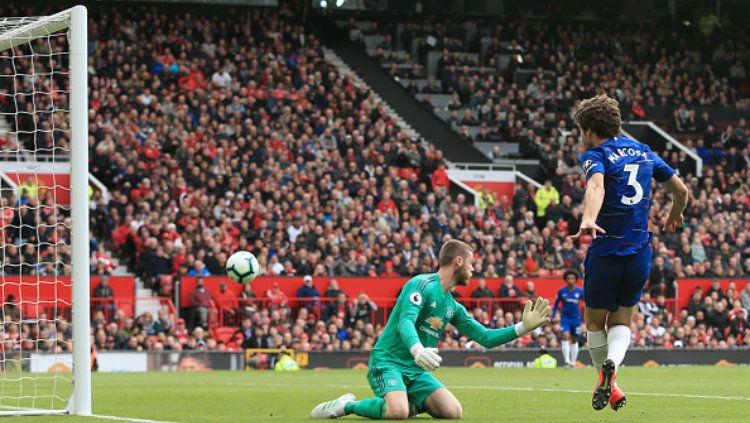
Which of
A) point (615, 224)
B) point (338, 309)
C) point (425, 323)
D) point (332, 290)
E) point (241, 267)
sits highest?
point (615, 224)

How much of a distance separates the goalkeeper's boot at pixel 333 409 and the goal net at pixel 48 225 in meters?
1.78

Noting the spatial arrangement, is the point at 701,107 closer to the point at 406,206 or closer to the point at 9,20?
the point at 406,206

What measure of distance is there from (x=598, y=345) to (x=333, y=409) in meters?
2.15

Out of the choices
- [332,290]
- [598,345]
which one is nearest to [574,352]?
[332,290]

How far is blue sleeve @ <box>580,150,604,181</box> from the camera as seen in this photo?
365 inches

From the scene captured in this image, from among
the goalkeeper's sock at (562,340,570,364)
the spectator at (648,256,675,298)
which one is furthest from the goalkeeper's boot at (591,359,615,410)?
the spectator at (648,256,675,298)

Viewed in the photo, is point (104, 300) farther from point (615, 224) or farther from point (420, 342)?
point (615, 224)

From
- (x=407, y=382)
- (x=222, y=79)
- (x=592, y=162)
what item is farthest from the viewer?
(x=222, y=79)

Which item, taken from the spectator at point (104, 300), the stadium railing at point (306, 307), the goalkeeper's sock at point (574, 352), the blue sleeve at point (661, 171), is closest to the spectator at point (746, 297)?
the stadium railing at point (306, 307)

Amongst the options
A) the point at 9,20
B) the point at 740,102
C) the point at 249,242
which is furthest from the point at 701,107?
the point at 9,20

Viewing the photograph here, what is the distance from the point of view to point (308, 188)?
31.3 meters

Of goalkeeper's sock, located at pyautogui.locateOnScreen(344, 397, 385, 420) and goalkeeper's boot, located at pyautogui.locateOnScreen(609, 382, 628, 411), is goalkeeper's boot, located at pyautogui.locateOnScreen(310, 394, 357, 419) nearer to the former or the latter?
goalkeeper's sock, located at pyautogui.locateOnScreen(344, 397, 385, 420)

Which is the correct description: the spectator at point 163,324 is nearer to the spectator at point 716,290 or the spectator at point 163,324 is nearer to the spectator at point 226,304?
the spectator at point 226,304

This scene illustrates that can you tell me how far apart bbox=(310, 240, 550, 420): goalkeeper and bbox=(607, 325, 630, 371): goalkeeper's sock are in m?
0.67
